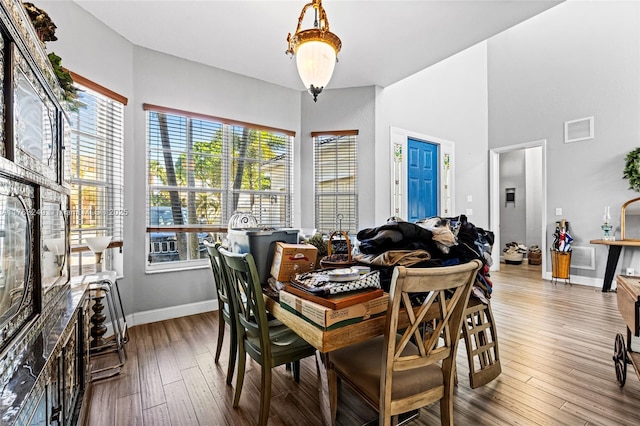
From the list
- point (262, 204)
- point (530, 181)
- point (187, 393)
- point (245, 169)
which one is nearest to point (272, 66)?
point (245, 169)

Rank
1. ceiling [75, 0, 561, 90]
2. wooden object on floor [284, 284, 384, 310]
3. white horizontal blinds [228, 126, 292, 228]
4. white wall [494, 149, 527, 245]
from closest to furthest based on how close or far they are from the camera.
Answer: wooden object on floor [284, 284, 384, 310]
ceiling [75, 0, 561, 90]
white horizontal blinds [228, 126, 292, 228]
white wall [494, 149, 527, 245]

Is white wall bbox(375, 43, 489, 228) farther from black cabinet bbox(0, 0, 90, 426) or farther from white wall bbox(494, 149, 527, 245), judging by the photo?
black cabinet bbox(0, 0, 90, 426)

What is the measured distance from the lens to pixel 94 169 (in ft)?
8.94

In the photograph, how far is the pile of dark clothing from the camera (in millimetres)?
1499

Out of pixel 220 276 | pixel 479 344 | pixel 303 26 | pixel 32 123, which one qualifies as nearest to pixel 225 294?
pixel 220 276

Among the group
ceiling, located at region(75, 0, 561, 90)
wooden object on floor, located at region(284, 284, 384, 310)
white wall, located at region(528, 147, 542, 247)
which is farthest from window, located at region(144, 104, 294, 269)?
white wall, located at region(528, 147, 542, 247)

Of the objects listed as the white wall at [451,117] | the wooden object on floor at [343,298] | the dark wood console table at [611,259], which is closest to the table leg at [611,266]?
the dark wood console table at [611,259]

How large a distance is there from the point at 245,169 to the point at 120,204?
4.74 feet

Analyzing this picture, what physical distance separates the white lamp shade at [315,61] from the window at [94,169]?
1.90 m

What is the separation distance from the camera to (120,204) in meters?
2.93

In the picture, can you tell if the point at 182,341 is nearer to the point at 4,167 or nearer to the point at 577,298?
the point at 4,167

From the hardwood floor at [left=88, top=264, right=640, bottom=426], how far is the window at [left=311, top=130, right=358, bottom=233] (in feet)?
6.81

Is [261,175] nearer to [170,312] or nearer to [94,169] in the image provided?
[94,169]

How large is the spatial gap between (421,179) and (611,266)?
283 cm
